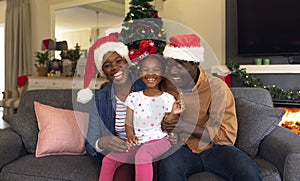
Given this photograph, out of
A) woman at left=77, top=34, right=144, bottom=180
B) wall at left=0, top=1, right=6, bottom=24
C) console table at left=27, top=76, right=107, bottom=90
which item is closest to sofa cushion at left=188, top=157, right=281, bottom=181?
woman at left=77, top=34, right=144, bottom=180

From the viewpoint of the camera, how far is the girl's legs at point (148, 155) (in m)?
1.39

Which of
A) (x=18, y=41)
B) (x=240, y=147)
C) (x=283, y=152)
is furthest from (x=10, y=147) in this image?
(x=18, y=41)

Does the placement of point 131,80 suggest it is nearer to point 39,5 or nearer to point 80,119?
point 80,119

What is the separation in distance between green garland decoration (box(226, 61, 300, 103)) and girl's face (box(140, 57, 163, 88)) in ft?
6.60

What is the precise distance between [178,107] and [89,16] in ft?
12.3

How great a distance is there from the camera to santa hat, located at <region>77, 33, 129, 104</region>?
171cm

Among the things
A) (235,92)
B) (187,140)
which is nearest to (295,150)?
(187,140)

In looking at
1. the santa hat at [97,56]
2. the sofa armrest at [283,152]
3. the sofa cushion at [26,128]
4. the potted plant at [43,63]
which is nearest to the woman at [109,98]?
the santa hat at [97,56]

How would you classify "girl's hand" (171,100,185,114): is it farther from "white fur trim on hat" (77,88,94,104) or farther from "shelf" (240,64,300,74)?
"shelf" (240,64,300,74)

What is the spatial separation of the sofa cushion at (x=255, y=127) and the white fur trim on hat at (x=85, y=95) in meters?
0.87

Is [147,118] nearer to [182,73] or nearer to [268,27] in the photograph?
[182,73]

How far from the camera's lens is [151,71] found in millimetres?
1494

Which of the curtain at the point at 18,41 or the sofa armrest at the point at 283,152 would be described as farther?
the curtain at the point at 18,41

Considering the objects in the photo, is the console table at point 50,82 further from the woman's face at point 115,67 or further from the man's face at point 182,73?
the man's face at point 182,73
